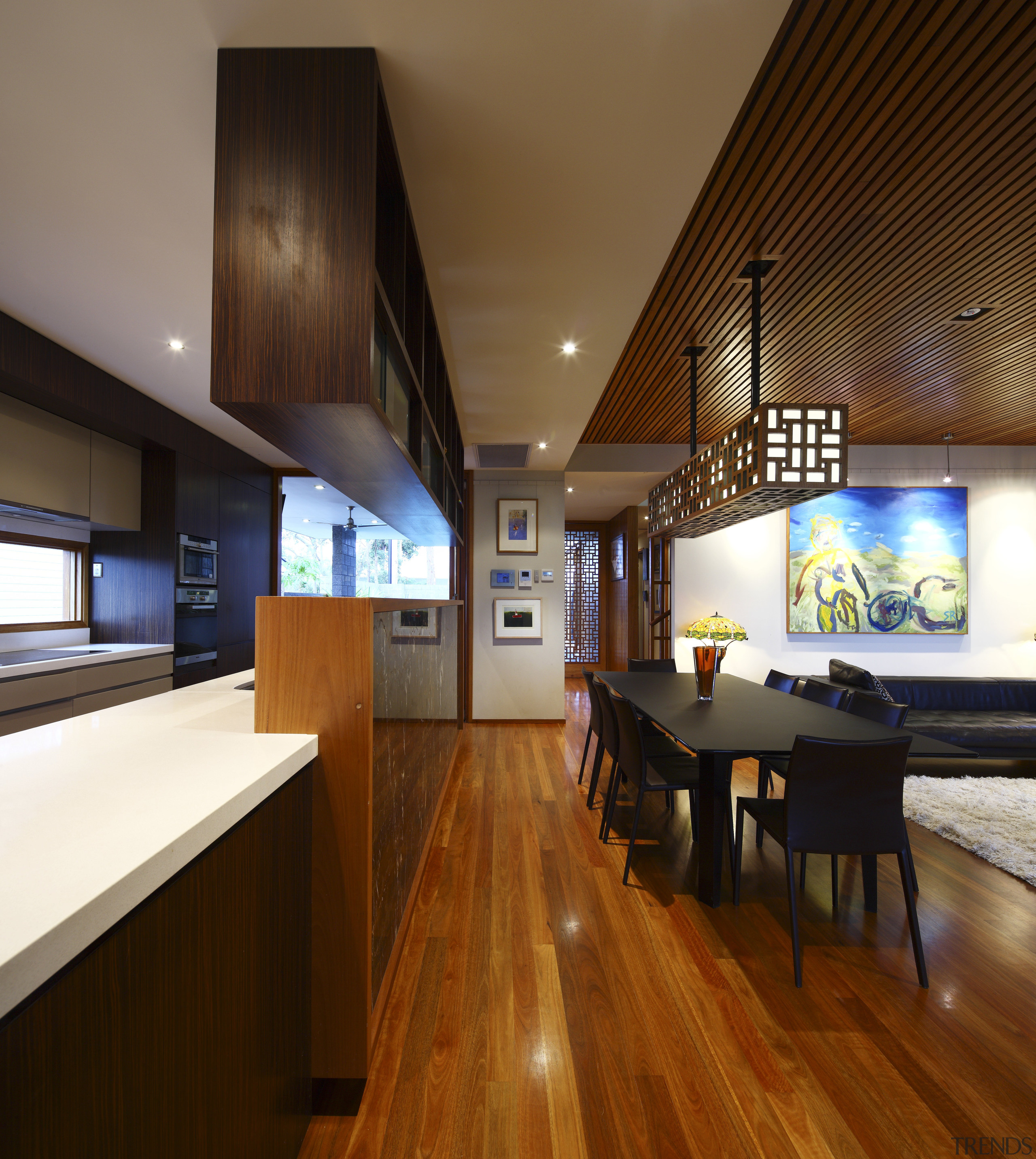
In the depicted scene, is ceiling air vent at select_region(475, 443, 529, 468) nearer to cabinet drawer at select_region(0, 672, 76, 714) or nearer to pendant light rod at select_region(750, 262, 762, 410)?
pendant light rod at select_region(750, 262, 762, 410)

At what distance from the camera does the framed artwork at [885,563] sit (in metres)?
5.82

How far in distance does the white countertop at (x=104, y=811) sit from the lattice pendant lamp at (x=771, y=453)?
247cm

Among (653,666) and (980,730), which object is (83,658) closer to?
(653,666)

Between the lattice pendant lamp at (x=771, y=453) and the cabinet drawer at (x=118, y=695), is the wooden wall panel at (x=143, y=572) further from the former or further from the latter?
the lattice pendant lamp at (x=771, y=453)

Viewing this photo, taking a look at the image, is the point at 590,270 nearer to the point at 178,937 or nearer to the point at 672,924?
the point at 178,937

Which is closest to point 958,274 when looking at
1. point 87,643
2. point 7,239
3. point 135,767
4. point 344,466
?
point 344,466

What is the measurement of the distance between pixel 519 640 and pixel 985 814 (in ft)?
12.6

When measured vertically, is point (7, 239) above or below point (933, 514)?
above

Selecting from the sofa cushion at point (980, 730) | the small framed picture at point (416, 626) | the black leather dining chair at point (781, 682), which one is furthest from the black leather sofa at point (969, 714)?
the small framed picture at point (416, 626)

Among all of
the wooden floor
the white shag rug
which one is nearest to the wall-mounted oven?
the wooden floor

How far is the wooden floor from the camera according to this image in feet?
4.45

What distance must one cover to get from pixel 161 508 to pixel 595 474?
4103 mm

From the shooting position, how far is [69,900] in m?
0.62

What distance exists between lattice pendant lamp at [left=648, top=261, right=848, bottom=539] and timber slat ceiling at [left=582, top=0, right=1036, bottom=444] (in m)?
0.30
